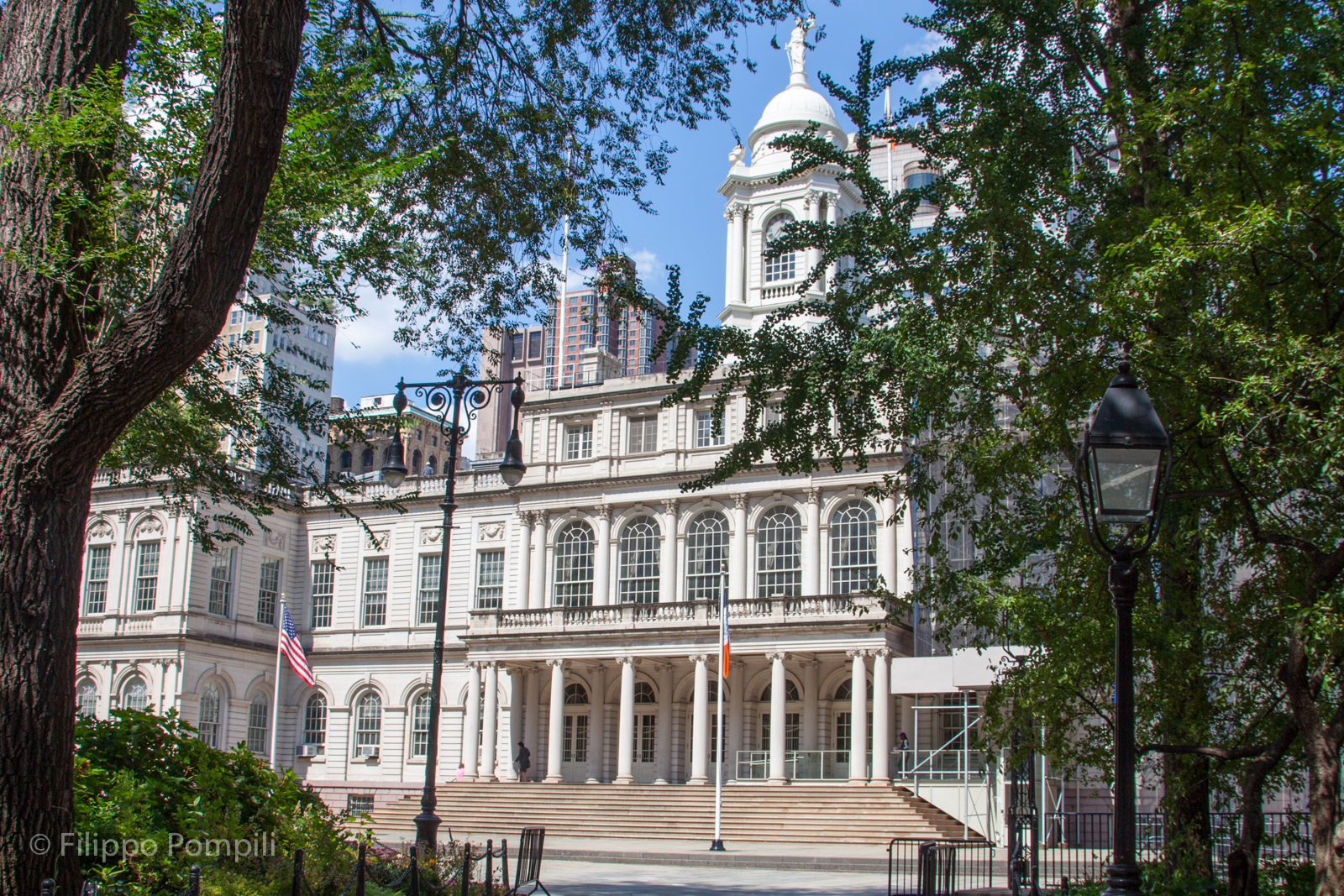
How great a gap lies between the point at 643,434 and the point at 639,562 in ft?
14.6

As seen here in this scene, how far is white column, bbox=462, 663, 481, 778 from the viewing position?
1598 inches

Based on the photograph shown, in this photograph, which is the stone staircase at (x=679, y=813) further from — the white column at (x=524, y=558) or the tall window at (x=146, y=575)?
the tall window at (x=146, y=575)

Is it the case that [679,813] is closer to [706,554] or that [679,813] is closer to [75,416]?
[706,554]

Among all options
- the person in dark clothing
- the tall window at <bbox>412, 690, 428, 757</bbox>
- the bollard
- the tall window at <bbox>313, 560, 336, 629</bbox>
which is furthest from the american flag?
the bollard

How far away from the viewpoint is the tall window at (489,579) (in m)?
44.2

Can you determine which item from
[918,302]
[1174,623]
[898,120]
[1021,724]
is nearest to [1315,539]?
[1174,623]

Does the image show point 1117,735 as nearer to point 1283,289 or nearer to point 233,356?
point 1283,289

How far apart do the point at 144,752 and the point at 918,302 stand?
9681mm

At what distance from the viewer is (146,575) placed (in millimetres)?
44562

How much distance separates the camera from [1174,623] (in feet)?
36.9

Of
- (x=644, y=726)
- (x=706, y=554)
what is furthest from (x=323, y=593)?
(x=706, y=554)

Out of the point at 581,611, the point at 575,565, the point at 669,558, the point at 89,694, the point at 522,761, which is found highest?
the point at 669,558

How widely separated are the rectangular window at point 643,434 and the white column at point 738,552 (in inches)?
160

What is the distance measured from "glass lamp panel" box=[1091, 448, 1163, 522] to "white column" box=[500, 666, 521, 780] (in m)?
35.7
